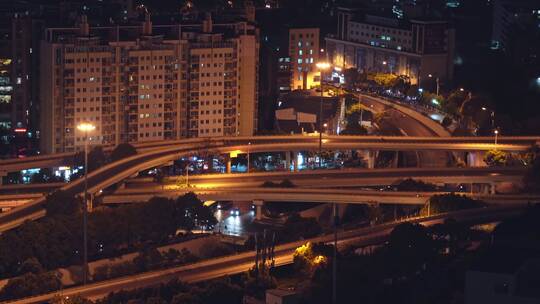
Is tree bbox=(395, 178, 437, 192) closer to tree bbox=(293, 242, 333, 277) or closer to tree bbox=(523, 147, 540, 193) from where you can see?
tree bbox=(523, 147, 540, 193)

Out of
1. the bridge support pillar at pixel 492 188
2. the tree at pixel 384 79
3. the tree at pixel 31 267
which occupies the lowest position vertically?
the tree at pixel 31 267

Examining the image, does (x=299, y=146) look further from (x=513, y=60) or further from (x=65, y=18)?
(x=513, y=60)

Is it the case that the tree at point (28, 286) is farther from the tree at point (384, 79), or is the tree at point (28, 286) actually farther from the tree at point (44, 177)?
the tree at point (384, 79)

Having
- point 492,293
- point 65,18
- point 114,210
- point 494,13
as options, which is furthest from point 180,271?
point 494,13

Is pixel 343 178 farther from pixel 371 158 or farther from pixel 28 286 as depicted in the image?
pixel 28 286

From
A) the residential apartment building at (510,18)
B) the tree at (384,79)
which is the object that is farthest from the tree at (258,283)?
the residential apartment building at (510,18)

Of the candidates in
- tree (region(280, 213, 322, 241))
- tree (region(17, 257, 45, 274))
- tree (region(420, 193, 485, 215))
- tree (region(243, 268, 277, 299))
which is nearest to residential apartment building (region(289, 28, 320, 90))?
tree (region(420, 193, 485, 215))

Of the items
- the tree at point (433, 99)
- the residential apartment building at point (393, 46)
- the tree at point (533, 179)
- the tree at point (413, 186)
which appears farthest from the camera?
the residential apartment building at point (393, 46)

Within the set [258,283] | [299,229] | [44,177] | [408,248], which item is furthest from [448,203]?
[44,177]
